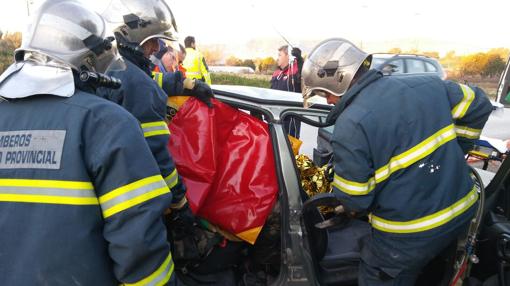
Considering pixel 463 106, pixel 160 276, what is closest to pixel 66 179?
pixel 160 276

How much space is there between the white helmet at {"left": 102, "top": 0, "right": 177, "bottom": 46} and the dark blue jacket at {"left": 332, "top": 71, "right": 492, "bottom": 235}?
3.88 ft

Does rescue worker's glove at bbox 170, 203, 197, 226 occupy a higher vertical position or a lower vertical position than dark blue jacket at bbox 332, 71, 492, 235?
lower

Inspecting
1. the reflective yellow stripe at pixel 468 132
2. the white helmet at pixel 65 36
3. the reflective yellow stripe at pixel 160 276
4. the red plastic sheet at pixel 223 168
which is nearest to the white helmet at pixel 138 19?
the red plastic sheet at pixel 223 168

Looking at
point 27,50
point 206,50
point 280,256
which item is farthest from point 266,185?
point 206,50

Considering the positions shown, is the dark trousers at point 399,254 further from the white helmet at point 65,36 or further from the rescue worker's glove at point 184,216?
the white helmet at point 65,36

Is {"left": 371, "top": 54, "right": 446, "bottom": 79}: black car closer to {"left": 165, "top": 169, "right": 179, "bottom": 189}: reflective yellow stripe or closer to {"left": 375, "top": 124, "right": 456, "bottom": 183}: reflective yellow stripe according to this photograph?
{"left": 375, "top": 124, "right": 456, "bottom": 183}: reflective yellow stripe

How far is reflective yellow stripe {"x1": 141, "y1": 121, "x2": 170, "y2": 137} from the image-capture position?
1.82 metres

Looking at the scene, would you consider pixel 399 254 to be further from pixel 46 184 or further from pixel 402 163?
pixel 46 184

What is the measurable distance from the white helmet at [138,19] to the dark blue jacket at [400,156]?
46.5 inches

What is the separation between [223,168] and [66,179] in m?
1.14

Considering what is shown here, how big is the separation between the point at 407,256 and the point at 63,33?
71.0 inches

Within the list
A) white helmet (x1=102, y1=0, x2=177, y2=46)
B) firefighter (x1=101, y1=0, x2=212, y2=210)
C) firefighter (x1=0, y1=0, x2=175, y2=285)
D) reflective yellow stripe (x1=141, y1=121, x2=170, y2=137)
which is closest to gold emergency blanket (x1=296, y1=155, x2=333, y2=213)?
firefighter (x1=101, y1=0, x2=212, y2=210)

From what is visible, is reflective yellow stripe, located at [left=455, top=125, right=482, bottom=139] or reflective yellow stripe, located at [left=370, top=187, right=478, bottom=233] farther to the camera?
reflective yellow stripe, located at [left=455, top=125, right=482, bottom=139]

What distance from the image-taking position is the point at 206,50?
2664cm
